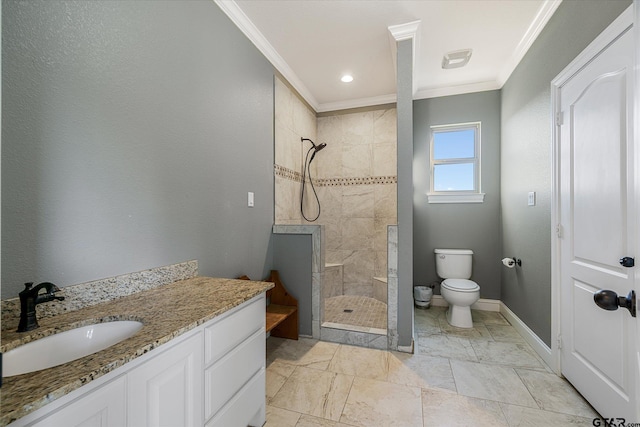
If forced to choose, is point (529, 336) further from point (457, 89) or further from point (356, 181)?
point (457, 89)

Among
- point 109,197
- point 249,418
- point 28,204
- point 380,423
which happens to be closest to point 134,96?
point 109,197

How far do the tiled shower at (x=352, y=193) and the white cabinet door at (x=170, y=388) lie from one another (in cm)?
215

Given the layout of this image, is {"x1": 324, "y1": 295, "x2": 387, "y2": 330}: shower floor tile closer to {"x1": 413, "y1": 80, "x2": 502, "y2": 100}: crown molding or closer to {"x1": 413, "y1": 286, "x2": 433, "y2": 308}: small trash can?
{"x1": 413, "y1": 286, "x2": 433, "y2": 308}: small trash can

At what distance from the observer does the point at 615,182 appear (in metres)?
1.39

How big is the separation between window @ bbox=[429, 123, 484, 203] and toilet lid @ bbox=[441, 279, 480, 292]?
94 cm

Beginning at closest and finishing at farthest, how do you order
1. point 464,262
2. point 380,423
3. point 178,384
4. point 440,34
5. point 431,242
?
point 178,384 → point 380,423 → point 440,34 → point 464,262 → point 431,242

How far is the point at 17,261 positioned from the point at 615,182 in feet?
8.59

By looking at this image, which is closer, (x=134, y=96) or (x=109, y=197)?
(x=109, y=197)

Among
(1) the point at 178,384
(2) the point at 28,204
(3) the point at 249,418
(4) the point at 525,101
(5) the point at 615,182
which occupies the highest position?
(4) the point at 525,101

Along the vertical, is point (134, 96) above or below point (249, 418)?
above

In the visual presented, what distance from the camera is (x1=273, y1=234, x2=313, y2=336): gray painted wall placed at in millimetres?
2428

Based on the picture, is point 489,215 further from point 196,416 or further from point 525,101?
point 196,416

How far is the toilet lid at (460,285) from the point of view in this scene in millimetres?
2642

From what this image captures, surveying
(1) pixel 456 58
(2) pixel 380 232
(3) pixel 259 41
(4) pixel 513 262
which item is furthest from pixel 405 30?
(4) pixel 513 262
